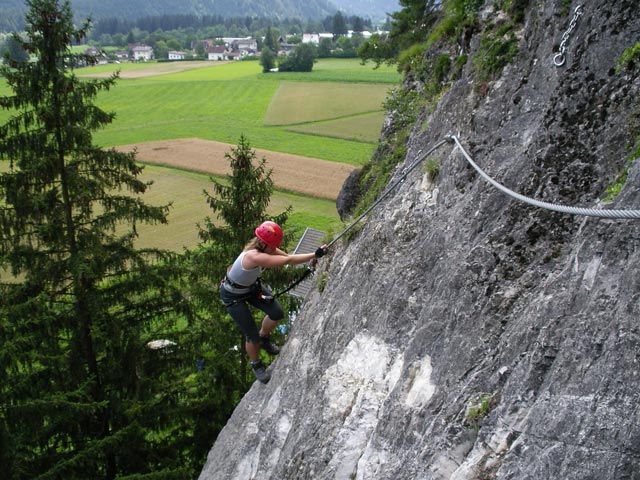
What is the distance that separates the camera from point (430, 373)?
5930 millimetres

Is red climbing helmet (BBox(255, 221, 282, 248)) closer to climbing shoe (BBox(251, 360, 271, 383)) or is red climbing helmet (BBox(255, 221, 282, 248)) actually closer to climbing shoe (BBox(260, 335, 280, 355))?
climbing shoe (BBox(260, 335, 280, 355))

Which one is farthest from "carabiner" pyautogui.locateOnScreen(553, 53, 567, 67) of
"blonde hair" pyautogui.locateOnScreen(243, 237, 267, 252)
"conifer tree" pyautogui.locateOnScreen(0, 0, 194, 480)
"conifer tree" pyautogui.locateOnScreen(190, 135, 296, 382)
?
"conifer tree" pyautogui.locateOnScreen(0, 0, 194, 480)

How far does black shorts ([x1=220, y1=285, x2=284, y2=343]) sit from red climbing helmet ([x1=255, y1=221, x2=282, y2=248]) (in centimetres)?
129

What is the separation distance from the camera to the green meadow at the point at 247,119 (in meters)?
41.1

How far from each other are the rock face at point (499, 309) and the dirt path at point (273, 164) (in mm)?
34824

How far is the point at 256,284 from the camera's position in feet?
30.9

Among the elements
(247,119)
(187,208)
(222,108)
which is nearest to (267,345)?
(187,208)

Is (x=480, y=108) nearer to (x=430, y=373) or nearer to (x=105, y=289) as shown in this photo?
(x=430, y=373)

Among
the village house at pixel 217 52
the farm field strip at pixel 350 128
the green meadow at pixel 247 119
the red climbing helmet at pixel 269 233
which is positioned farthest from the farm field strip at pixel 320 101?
the village house at pixel 217 52

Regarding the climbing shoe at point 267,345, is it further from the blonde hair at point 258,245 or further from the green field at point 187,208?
the green field at point 187,208

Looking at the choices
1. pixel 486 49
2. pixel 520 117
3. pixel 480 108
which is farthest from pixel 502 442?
pixel 486 49

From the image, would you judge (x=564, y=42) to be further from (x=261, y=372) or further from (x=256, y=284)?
(x=261, y=372)

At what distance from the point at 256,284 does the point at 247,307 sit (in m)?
0.44

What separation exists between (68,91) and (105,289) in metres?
4.86
